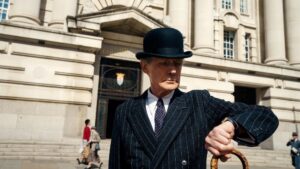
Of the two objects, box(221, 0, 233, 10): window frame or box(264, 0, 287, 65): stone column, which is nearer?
box(264, 0, 287, 65): stone column

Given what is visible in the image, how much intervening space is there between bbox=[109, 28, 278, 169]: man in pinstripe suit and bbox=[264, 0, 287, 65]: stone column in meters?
20.9

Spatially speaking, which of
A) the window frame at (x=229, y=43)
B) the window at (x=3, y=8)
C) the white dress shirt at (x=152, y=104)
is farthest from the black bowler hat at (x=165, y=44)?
the window frame at (x=229, y=43)

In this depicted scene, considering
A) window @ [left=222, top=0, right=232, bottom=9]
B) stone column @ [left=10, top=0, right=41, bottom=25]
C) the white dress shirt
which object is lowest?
the white dress shirt

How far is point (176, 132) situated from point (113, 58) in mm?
15750

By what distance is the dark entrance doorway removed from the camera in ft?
55.3

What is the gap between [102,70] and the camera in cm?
1720

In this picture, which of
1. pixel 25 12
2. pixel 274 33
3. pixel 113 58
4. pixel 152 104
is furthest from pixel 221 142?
pixel 274 33

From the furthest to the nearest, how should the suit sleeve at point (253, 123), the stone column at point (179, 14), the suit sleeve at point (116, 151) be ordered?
the stone column at point (179, 14) → the suit sleeve at point (116, 151) → the suit sleeve at point (253, 123)

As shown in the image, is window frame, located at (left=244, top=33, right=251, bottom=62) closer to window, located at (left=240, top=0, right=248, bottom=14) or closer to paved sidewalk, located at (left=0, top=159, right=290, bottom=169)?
window, located at (left=240, top=0, right=248, bottom=14)

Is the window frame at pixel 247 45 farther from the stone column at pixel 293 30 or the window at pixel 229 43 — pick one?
the stone column at pixel 293 30

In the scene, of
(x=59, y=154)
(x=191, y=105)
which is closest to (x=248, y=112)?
(x=191, y=105)

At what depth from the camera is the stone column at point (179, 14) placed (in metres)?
19.6

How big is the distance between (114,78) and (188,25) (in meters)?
7.05

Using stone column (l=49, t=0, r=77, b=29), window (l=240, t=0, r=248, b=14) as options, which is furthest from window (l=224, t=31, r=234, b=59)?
stone column (l=49, t=0, r=77, b=29)
